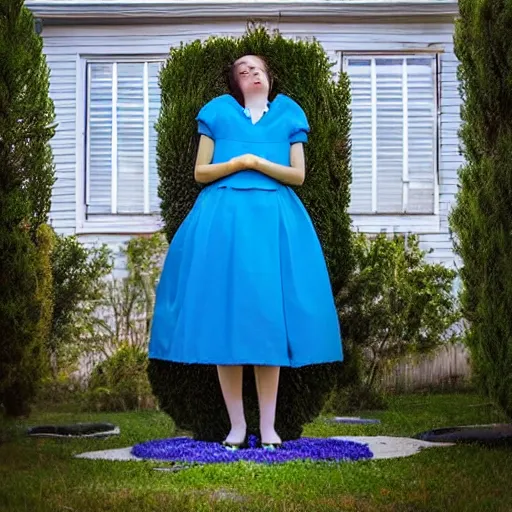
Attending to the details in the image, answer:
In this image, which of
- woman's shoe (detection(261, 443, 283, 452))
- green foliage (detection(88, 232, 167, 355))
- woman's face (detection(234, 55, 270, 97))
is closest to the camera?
woman's shoe (detection(261, 443, 283, 452))

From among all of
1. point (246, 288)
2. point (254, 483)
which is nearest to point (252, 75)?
point (246, 288)

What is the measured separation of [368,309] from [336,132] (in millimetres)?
2899

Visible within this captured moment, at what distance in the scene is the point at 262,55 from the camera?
20.1ft

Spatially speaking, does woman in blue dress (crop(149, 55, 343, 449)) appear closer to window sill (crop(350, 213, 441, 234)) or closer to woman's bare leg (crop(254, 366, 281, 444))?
woman's bare leg (crop(254, 366, 281, 444))

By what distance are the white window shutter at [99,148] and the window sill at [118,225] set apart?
0.13 meters

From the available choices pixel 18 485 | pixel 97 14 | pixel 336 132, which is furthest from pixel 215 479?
pixel 97 14

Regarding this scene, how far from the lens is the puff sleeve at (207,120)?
19.1ft

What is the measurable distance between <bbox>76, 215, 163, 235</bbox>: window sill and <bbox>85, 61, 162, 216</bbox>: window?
61 millimetres

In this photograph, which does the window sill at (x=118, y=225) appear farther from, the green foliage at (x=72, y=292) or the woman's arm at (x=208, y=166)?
the woman's arm at (x=208, y=166)

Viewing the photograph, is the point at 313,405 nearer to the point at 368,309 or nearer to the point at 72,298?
the point at 368,309

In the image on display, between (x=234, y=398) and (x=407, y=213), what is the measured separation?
532cm

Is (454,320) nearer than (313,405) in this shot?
No

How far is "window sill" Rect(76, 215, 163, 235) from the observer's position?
34.5 ft

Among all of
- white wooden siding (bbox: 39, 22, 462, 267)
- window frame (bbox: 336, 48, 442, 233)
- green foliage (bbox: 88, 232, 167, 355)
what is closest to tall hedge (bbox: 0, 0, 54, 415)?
green foliage (bbox: 88, 232, 167, 355)
